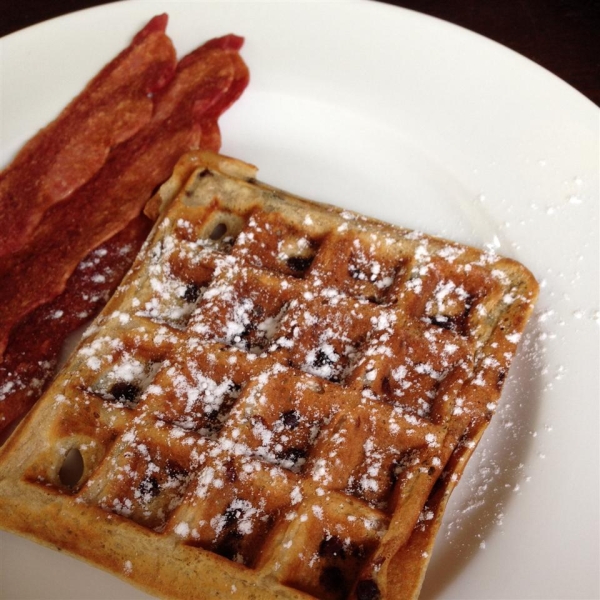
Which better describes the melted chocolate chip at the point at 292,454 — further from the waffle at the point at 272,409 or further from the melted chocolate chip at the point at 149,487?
the melted chocolate chip at the point at 149,487

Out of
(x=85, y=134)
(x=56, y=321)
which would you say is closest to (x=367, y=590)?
(x=56, y=321)

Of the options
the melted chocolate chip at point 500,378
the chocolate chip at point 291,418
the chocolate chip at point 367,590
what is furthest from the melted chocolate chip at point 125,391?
the melted chocolate chip at point 500,378

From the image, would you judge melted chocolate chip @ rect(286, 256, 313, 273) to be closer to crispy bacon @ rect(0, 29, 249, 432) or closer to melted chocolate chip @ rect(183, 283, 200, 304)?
melted chocolate chip @ rect(183, 283, 200, 304)

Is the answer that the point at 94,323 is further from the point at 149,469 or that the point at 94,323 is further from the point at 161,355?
the point at 149,469

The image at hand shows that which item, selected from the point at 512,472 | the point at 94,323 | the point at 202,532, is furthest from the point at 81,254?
the point at 512,472

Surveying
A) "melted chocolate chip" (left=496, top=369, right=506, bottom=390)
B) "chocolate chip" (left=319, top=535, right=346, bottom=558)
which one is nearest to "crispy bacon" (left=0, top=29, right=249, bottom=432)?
"chocolate chip" (left=319, top=535, right=346, bottom=558)

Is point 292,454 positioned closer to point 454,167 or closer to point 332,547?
point 332,547
